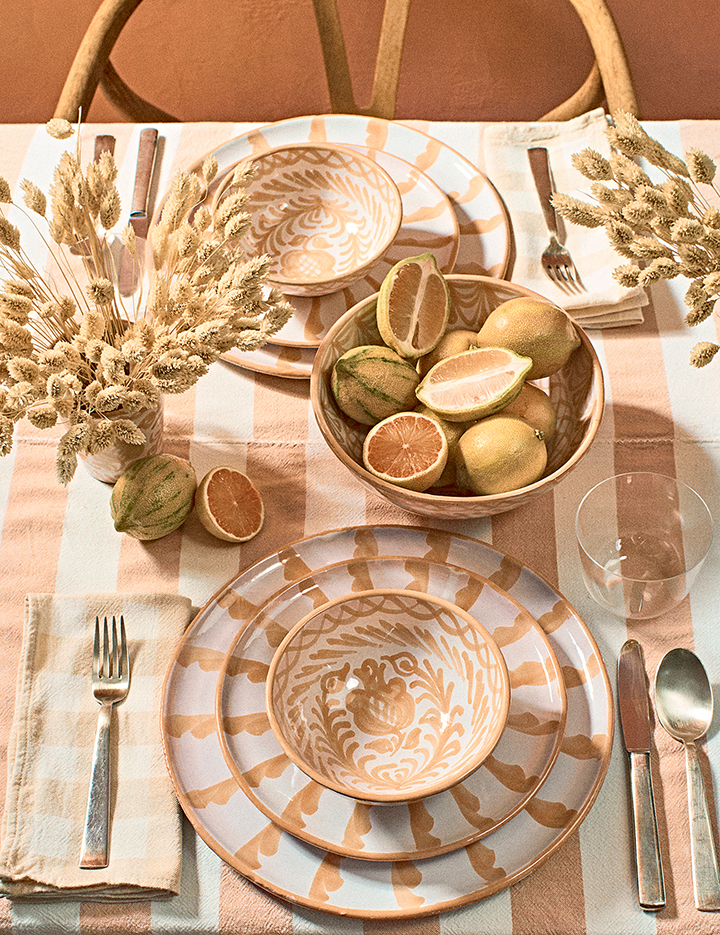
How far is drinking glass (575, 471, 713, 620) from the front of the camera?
776 millimetres

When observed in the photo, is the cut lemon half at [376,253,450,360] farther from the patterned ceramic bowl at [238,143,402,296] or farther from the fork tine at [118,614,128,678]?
the fork tine at [118,614,128,678]

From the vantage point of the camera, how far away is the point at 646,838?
2.18 feet

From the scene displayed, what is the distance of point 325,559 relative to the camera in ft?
2.63

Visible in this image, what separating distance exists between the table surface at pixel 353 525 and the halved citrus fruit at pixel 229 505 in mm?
19

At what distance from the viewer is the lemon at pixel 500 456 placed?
745 millimetres

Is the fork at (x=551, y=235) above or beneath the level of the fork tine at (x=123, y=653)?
above

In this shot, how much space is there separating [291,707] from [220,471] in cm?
26

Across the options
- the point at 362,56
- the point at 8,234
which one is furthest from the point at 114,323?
the point at 362,56

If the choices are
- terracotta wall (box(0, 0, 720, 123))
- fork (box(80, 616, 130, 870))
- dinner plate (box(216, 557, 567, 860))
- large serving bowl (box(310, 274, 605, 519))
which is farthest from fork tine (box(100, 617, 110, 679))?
terracotta wall (box(0, 0, 720, 123))

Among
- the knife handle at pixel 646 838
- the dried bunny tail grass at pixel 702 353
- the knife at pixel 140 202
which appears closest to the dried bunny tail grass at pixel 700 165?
the dried bunny tail grass at pixel 702 353

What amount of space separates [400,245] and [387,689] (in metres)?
0.54

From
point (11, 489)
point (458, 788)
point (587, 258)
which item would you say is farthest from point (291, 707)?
point (587, 258)

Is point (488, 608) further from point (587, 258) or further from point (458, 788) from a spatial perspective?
point (587, 258)

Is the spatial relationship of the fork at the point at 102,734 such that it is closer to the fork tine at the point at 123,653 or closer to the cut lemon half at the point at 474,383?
the fork tine at the point at 123,653
